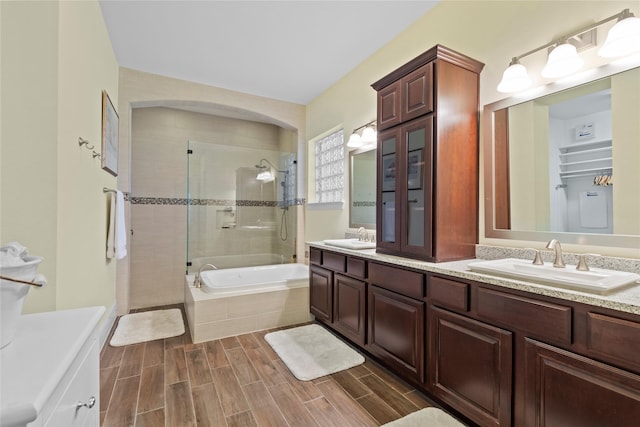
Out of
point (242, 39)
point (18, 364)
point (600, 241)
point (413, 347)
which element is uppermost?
point (242, 39)

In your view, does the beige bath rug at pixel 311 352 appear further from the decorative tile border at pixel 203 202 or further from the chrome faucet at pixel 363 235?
the decorative tile border at pixel 203 202

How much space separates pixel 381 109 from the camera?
2.37m

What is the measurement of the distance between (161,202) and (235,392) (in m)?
2.92

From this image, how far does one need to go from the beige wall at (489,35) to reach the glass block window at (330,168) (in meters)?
0.43

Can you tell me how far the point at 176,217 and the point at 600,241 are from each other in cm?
429

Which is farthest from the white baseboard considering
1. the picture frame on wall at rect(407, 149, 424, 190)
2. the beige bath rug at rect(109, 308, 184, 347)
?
the picture frame on wall at rect(407, 149, 424, 190)

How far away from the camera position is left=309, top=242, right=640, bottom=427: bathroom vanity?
3.47 feet

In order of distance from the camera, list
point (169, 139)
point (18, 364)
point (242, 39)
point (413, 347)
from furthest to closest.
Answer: point (169, 139), point (242, 39), point (413, 347), point (18, 364)

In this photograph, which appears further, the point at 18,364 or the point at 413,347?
the point at 413,347

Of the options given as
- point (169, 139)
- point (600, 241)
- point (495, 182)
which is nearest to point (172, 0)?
point (169, 139)

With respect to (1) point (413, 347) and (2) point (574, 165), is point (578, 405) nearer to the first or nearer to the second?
(1) point (413, 347)

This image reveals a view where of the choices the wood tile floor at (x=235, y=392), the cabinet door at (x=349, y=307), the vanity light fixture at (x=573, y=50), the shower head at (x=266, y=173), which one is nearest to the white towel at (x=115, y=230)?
the wood tile floor at (x=235, y=392)

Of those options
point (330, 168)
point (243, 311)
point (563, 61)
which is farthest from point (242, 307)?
point (563, 61)

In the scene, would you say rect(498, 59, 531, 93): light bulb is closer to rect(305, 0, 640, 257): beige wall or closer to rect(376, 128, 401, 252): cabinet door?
rect(305, 0, 640, 257): beige wall
